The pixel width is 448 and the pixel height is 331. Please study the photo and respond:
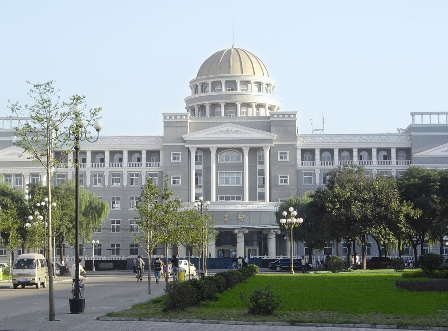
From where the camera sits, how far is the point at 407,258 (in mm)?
85250

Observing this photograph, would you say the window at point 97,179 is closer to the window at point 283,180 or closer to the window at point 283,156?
the window at point 283,180

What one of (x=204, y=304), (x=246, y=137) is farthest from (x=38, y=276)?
(x=246, y=137)

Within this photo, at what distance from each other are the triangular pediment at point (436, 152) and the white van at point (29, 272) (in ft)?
201

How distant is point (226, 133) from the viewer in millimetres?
96875

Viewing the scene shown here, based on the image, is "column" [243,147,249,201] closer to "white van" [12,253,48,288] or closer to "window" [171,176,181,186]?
"window" [171,176,181,186]

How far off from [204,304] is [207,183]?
2872 inches

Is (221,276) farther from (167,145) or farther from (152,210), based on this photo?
(167,145)

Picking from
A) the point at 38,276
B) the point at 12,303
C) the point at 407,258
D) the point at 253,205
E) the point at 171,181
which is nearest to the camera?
the point at 12,303

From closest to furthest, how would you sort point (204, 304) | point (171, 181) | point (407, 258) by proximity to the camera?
point (204, 304) → point (407, 258) → point (171, 181)

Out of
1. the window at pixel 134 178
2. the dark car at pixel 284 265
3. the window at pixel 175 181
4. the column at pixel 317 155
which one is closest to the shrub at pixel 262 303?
the dark car at pixel 284 265

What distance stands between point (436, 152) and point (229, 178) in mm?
23967

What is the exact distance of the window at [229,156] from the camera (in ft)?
321

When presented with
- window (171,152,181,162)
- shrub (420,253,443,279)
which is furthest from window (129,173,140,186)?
shrub (420,253,443,279)

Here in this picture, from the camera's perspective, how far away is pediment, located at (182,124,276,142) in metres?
96.2
